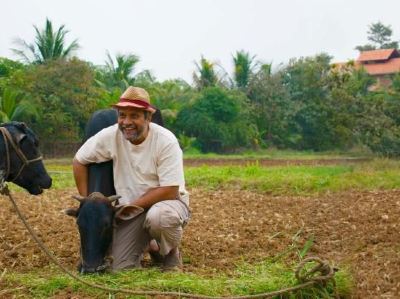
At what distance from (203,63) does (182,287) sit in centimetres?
2889

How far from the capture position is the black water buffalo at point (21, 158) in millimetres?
4688

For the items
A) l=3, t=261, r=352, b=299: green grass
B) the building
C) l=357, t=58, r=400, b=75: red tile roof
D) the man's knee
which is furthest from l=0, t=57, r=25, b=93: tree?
the building

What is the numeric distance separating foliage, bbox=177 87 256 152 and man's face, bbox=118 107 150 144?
2436 centimetres

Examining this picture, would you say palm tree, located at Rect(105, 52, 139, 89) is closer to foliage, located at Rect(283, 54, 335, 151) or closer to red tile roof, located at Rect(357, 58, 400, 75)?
foliage, located at Rect(283, 54, 335, 151)

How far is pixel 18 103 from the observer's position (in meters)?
23.9

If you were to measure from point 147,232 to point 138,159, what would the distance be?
1.66 feet

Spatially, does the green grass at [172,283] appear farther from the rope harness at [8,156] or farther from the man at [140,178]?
the rope harness at [8,156]

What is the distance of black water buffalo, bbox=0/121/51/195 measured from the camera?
469 cm

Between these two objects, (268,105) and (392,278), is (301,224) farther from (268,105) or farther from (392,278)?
(268,105)

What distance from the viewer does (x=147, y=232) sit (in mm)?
4738

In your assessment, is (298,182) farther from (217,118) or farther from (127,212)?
(217,118)

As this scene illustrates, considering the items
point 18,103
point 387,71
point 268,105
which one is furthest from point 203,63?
point 387,71

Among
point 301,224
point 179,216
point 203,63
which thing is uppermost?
point 203,63

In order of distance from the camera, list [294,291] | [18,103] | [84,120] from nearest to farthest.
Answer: [294,291], [18,103], [84,120]
